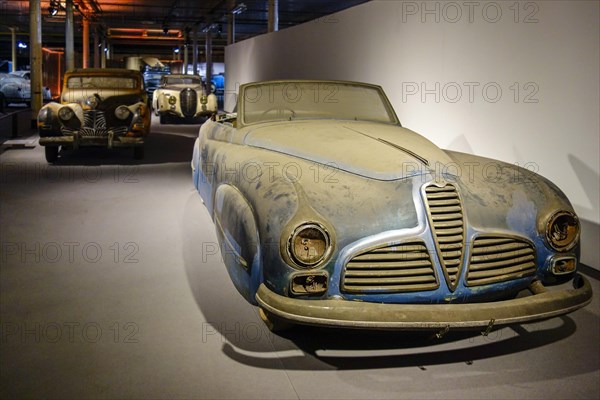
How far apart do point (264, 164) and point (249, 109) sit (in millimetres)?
1234

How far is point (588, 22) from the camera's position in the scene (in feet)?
14.8

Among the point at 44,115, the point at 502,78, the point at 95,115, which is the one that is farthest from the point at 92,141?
the point at 502,78

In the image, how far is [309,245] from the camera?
105 inches

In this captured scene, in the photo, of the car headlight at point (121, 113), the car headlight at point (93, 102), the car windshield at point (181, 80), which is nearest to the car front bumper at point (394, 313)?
the car headlight at point (121, 113)

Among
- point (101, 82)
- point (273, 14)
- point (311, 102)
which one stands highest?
point (273, 14)

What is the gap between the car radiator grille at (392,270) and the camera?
2672 millimetres

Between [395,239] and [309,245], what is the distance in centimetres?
39

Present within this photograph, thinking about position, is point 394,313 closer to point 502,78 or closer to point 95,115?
point 502,78

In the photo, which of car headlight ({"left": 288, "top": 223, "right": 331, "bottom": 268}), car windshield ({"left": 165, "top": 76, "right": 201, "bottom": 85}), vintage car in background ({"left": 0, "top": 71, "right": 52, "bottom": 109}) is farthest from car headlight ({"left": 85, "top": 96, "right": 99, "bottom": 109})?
vintage car in background ({"left": 0, "top": 71, "right": 52, "bottom": 109})

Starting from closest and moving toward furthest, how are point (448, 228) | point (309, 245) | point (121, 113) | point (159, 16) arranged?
point (309, 245), point (448, 228), point (121, 113), point (159, 16)

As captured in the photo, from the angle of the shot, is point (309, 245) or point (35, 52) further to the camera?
point (35, 52)

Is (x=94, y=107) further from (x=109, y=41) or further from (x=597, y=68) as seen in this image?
(x=109, y=41)

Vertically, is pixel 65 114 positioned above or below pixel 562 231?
above

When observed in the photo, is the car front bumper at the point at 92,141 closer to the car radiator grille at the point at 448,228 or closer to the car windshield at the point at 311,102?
the car windshield at the point at 311,102
